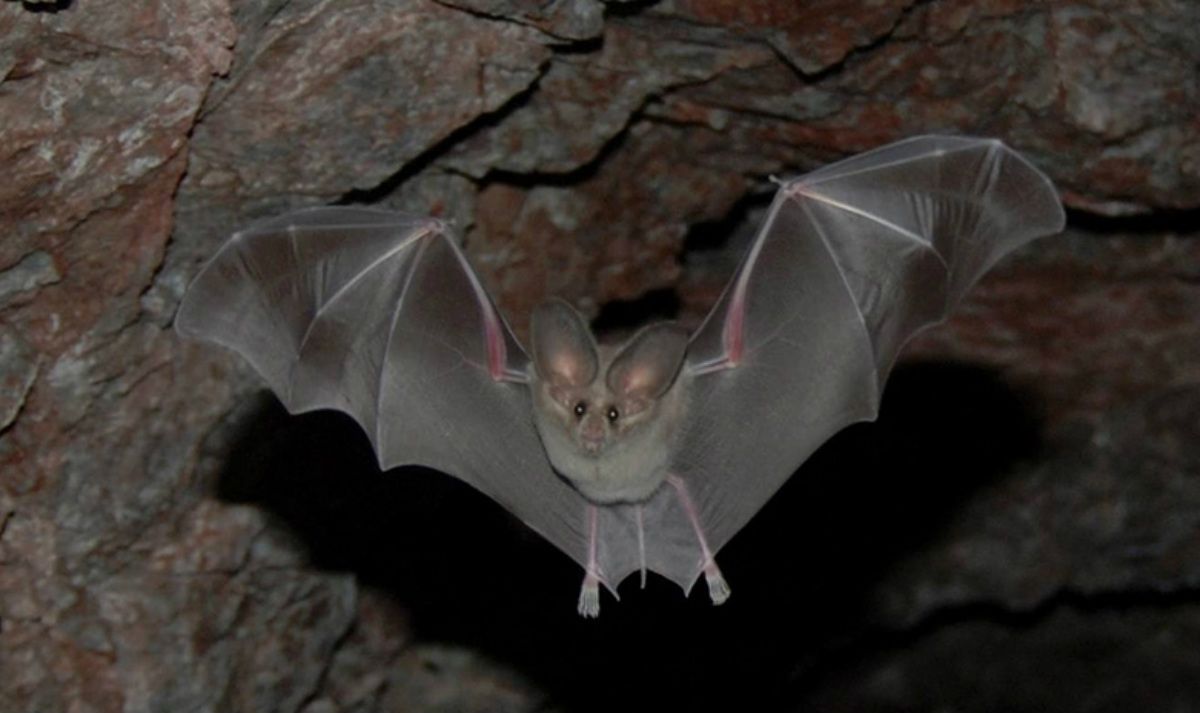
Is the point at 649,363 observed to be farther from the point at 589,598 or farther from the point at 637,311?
the point at 637,311

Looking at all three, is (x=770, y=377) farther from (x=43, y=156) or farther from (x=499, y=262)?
(x=43, y=156)

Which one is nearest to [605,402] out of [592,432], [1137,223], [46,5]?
[592,432]

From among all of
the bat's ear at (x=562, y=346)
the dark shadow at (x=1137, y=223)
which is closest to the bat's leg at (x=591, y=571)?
the bat's ear at (x=562, y=346)

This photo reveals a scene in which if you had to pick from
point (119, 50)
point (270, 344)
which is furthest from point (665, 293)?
point (119, 50)

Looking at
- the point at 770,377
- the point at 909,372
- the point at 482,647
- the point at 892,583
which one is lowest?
the point at 892,583

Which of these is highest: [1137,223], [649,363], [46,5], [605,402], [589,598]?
[46,5]

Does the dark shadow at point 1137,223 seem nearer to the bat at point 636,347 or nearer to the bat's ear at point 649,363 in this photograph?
the bat at point 636,347
